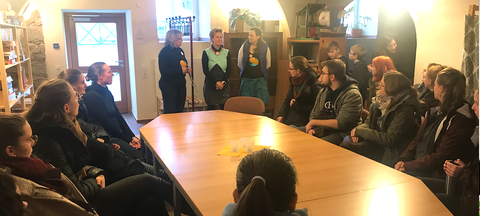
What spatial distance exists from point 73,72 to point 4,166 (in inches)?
66.5

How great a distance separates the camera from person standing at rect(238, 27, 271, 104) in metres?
5.02

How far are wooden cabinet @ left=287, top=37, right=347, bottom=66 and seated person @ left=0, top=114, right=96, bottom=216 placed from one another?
4.18 metres

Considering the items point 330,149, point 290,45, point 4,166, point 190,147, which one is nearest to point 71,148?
point 4,166

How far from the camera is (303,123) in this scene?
380 cm

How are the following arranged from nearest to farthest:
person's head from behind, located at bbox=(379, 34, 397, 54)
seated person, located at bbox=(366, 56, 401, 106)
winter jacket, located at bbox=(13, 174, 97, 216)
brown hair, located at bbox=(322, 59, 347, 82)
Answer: winter jacket, located at bbox=(13, 174, 97, 216), brown hair, located at bbox=(322, 59, 347, 82), seated person, located at bbox=(366, 56, 401, 106), person's head from behind, located at bbox=(379, 34, 397, 54)

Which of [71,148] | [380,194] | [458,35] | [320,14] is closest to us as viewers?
[380,194]

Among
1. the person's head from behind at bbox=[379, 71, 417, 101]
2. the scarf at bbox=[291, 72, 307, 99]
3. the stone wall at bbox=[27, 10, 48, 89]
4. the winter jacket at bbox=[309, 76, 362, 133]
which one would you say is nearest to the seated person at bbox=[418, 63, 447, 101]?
the person's head from behind at bbox=[379, 71, 417, 101]

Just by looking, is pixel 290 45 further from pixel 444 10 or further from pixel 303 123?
pixel 444 10

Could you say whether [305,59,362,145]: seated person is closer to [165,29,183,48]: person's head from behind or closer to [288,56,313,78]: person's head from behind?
[288,56,313,78]: person's head from behind

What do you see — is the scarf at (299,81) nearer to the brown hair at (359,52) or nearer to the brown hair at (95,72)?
the brown hair at (359,52)

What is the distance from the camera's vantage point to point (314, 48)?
5.61m

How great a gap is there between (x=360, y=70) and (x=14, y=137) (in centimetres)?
387

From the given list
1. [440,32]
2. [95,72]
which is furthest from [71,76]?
[440,32]

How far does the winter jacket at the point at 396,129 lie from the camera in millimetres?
2645
